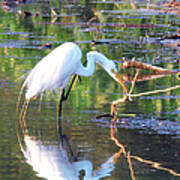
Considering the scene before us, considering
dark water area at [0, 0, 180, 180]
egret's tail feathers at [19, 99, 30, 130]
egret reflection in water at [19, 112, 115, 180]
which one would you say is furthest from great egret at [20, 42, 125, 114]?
egret reflection in water at [19, 112, 115, 180]

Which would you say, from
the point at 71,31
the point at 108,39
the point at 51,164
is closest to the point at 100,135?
the point at 51,164

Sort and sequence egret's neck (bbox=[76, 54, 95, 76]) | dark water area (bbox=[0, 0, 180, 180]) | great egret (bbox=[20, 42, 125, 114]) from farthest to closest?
egret's neck (bbox=[76, 54, 95, 76])
great egret (bbox=[20, 42, 125, 114])
dark water area (bbox=[0, 0, 180, 180])

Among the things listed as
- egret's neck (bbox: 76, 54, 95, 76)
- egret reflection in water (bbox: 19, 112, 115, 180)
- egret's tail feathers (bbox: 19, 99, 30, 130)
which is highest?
egret's neck (bbox: 76, 54, 95, 76)

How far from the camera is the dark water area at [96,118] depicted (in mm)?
6684

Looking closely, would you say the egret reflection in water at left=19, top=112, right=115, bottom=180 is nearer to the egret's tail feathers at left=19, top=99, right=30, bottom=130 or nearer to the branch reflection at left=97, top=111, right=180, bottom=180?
the branch reflection at left=97, top=111, right=180, bottom=180

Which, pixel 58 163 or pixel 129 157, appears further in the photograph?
pixel 129 157

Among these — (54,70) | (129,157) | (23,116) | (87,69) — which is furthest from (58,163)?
(87,69)

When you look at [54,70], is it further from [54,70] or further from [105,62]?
[105,62]

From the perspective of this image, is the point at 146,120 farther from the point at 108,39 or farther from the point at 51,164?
the point at 108,39

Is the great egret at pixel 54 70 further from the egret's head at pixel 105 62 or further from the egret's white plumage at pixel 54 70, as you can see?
the egret's head at pixel 105 62

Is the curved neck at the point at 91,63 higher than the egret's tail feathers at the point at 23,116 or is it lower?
higher

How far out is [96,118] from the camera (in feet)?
28.0

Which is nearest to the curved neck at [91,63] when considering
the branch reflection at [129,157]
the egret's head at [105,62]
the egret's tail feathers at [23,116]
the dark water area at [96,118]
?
the egret's head at [105,62]

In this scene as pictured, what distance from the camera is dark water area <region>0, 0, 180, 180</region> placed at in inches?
263
